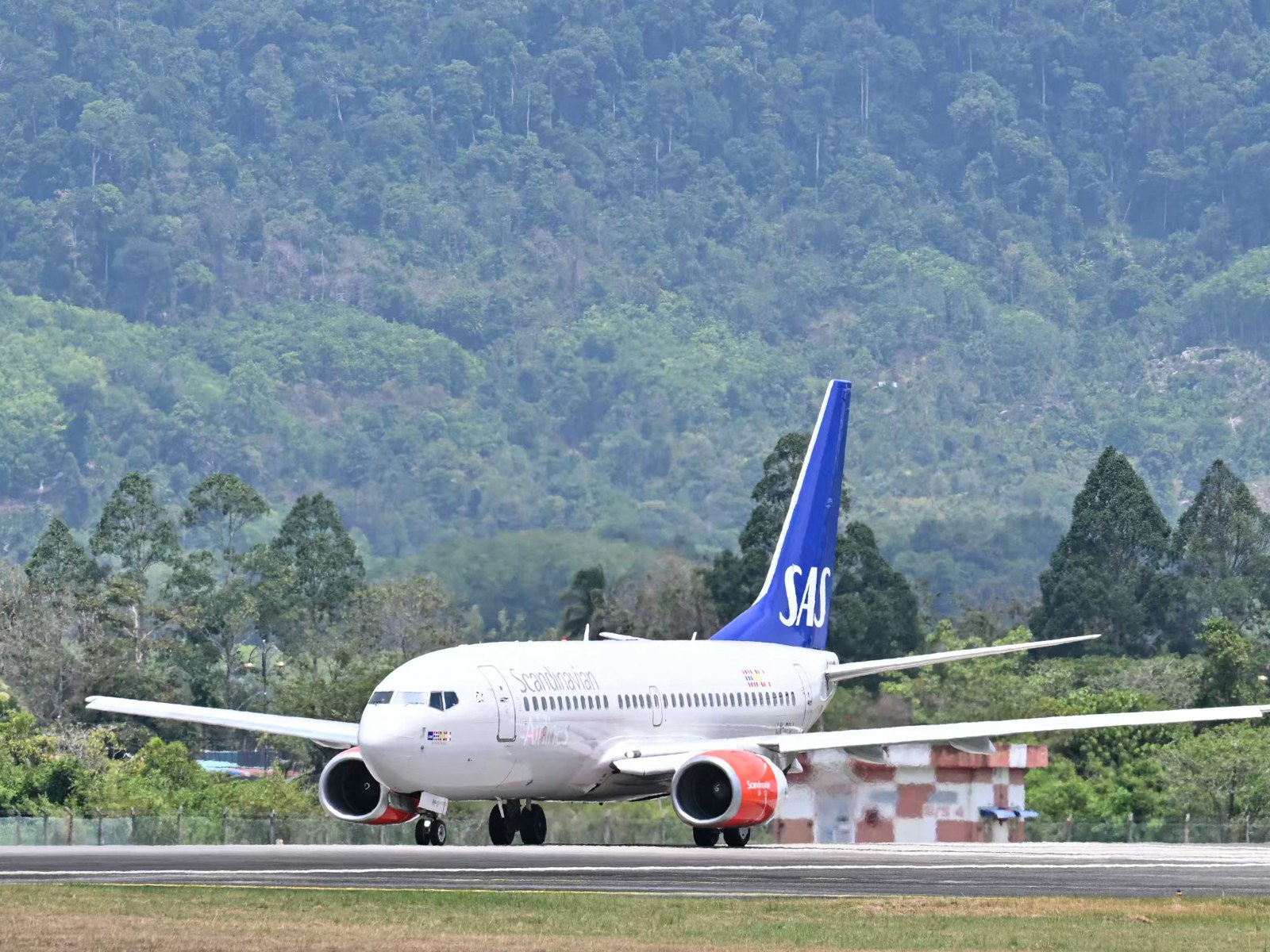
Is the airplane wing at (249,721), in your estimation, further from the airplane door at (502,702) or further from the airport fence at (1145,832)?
the airport fence at (1145,832)

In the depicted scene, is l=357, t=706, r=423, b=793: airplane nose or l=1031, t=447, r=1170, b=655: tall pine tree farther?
l=1031, t=447, r=1170, b=655: tall pine tree

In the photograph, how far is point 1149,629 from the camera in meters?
159

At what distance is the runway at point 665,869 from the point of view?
38.1 metres

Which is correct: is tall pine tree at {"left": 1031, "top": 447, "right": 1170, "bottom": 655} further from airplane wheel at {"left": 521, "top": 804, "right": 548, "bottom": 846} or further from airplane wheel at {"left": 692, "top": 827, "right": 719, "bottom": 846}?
airplane wheel at {"left": 692, "top": 827, "right": 719, "bottom": 846}

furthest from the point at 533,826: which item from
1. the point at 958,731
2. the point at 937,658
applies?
the point at 937,658

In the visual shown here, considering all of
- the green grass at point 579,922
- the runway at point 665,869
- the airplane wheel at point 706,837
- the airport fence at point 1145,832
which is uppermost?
the airport fence at point 1145,832

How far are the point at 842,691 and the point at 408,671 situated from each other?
41.6 metres

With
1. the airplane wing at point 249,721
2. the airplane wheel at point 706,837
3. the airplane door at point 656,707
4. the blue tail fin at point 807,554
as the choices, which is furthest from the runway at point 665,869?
the blue tail fin at point 807,554

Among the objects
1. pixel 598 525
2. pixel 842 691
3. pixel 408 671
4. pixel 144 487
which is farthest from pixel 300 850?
pixel 598 525

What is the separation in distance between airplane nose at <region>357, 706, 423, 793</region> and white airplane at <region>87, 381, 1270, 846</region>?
1.1 inches

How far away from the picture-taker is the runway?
1500 inches

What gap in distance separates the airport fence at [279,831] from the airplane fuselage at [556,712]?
441 cm

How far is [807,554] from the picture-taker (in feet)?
209

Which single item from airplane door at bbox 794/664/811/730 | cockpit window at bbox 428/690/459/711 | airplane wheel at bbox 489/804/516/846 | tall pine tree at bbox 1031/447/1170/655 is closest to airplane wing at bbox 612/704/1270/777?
airplane wheel at bbox 489/804/516/846
